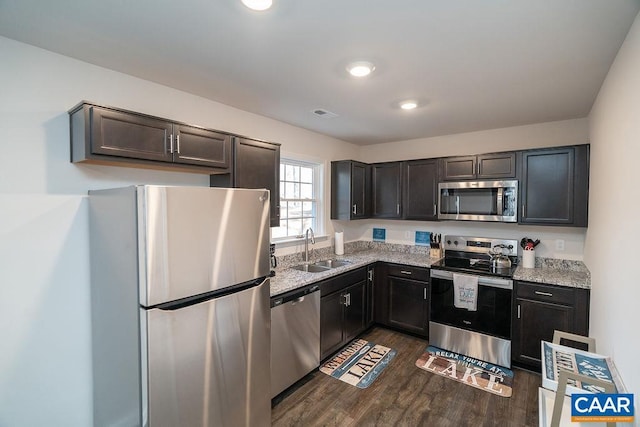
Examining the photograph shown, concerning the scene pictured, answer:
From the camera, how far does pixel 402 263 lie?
12.1 feet

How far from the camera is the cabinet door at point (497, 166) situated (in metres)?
3.24

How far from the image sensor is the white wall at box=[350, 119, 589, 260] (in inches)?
126

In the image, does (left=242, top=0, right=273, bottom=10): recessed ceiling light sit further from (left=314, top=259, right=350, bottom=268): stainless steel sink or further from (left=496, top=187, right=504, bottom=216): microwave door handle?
(left=496, top=187, right=504, bottom=216): microwave door handle

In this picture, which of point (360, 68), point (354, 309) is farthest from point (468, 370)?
point (360, 68)

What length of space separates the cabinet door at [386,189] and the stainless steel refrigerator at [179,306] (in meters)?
2.44

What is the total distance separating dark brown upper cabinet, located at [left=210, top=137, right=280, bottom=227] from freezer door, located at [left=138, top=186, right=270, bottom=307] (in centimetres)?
55

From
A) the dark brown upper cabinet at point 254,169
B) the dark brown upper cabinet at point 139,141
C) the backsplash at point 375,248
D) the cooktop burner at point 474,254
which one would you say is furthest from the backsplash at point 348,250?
the dark brown upper cabinet at point 139,141

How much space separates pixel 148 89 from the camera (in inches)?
88.7

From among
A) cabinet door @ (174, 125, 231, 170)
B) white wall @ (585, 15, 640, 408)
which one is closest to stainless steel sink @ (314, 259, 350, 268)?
cabinet door @ (174, 125, 231, 170)

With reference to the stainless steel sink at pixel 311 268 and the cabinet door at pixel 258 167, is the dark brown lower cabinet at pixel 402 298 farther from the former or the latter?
the cabinet door at pixel 258 167

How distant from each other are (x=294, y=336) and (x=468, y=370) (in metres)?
1.76

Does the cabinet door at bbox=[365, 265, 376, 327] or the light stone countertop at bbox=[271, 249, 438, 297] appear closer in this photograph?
the light stone countertop at bbox=[271, 249, 438, 297]

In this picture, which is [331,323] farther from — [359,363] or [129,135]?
[129,135]

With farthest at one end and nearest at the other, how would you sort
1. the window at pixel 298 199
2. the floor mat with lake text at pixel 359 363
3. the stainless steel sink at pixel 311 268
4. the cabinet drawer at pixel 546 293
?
1. the window at pixel 298 199
2. the stainless steel sink at pixel 311 268
3. the floor mat with lake text at pixel 359 363
4. the cabinet drawer at pixel 546 293
